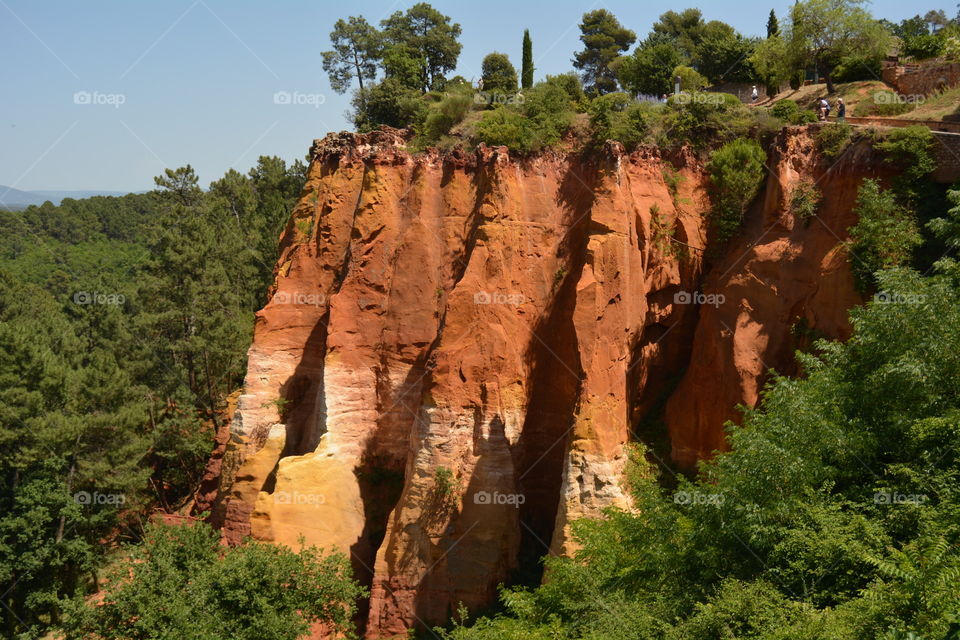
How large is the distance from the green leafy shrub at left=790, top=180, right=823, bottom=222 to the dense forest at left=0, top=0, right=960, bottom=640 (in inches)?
6.8

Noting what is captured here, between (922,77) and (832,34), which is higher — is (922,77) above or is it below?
below

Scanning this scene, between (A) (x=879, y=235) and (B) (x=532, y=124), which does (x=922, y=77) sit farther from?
(B) (x=532, y=124)

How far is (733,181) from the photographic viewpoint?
70.9ft

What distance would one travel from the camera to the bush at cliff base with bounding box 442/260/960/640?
1180 centimetres

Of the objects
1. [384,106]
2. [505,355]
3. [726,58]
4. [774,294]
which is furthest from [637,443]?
[384,106]

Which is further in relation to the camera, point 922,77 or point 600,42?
point 600,42

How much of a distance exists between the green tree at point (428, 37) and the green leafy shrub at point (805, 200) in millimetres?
27058

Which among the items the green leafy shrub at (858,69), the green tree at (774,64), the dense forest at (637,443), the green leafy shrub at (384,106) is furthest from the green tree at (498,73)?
the green leafy shrub at (858,69)

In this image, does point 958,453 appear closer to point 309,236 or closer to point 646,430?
point 646,430

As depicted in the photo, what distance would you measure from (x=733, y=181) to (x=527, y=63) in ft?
60.3

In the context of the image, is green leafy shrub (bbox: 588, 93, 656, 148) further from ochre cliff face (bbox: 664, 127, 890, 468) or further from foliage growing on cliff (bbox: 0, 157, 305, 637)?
foliage growing on cliff (bbox: 0, 157, 305, 637)

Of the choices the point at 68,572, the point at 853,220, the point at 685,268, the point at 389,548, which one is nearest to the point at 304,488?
the point at 389,548

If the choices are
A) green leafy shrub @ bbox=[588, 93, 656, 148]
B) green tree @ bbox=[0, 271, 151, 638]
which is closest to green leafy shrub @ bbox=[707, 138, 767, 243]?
green leafy shrub @ bbox=[588, 93, 656, 148]

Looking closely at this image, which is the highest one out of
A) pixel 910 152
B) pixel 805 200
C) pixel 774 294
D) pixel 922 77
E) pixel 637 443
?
pixel 922 77
